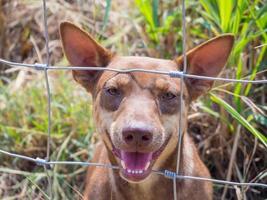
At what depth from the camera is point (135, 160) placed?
Result: 2973 millimetres

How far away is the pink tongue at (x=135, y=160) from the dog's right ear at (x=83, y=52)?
54cm

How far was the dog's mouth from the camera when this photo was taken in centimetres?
295

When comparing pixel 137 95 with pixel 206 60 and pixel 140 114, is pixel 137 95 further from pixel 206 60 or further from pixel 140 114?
pixel 206 60

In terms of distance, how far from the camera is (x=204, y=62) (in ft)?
10.7

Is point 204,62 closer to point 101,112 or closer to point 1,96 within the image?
point 101,112

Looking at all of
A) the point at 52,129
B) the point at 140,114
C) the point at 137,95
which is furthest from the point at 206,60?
the point at 52,129

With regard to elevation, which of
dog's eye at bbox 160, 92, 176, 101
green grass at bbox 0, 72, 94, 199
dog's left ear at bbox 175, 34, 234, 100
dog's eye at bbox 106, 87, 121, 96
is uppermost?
dog's left ear at bbox 175, 34, 234, 100

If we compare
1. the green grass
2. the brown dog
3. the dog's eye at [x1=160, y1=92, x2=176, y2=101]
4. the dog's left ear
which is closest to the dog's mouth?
the brown dog

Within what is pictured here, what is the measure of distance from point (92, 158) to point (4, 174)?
59cm

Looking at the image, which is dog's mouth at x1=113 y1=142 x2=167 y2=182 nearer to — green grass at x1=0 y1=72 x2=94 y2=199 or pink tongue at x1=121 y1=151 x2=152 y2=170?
pink tongue at x1=121 y1=151 x2=152 y2=170

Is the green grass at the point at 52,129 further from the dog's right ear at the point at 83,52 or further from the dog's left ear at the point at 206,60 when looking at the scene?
the dog's left ear at the point at 206,60

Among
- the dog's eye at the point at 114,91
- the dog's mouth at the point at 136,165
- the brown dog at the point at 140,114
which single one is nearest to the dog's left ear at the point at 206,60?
the brown dog at the point at 140,114

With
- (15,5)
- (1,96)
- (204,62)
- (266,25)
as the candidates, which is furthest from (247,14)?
(15,5)

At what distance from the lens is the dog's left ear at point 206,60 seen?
124 inches
